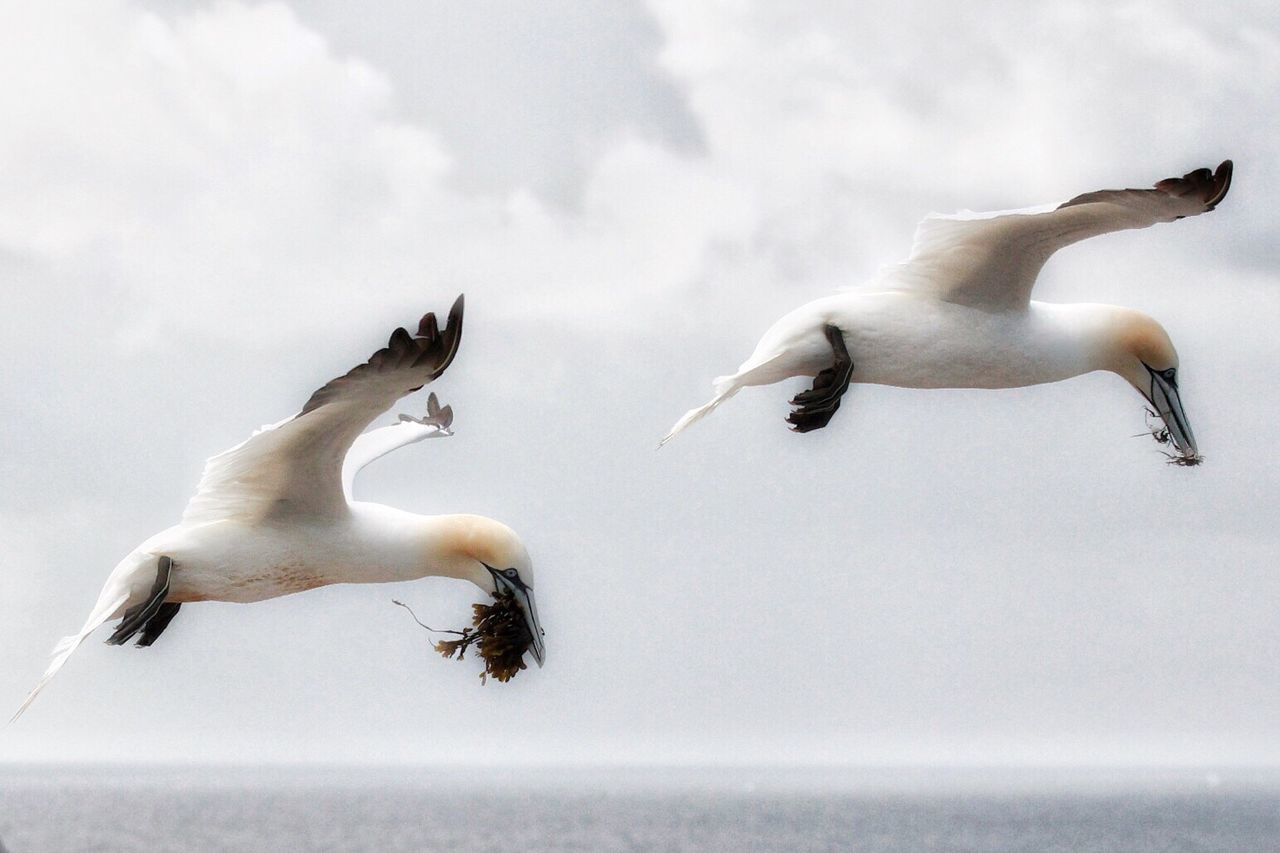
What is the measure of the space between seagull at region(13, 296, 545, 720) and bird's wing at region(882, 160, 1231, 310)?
258 cm

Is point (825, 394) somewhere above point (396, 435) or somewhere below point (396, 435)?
below

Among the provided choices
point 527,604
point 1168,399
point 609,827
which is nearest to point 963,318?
point 1168,399

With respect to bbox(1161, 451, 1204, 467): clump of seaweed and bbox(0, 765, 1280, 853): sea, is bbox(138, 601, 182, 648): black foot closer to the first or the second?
bbox(1161, 451, 1204, 467): clump of seaweed

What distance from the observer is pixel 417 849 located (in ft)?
254

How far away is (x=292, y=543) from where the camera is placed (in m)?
9.47

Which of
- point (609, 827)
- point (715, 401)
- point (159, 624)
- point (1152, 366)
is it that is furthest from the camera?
point (609, 827)

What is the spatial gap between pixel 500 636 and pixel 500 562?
0.38m

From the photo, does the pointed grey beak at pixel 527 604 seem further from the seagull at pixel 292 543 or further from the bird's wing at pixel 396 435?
the bird's wing at pixel 396 435

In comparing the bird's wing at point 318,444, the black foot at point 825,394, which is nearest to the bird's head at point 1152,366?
the black foot at point 825,394

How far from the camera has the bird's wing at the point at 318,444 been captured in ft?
→ 27.1

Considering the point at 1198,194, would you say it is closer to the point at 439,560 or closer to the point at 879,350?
the point at 879,350

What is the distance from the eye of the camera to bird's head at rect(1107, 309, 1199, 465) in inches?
396

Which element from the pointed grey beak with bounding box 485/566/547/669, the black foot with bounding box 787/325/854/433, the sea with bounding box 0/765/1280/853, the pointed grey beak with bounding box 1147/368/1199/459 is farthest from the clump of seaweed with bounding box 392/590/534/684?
the sea with bounding box 0/765/1280/853

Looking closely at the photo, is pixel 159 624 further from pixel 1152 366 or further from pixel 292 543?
pixel 1152 366
